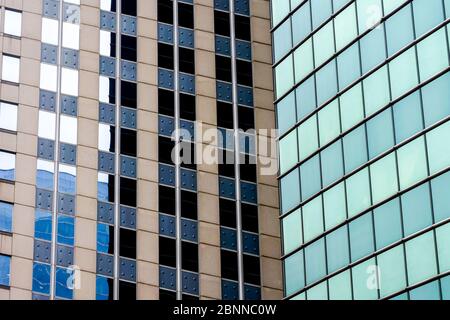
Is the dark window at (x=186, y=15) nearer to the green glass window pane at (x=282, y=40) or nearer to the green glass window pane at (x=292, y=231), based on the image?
the green glass window pane at (x=282, y=40)

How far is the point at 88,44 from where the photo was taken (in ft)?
248

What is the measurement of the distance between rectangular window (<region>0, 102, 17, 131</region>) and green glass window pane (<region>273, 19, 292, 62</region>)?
45.5ft

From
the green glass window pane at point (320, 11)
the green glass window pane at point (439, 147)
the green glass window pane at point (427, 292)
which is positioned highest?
the green glass window pane at point (320, 11)

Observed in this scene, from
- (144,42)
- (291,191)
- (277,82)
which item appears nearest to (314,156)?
(291,191)

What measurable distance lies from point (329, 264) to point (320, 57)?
956cm

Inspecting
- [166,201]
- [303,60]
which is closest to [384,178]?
[303,60]

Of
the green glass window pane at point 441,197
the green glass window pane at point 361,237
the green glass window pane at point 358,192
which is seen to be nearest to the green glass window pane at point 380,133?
the green glass window pane at point 358,192

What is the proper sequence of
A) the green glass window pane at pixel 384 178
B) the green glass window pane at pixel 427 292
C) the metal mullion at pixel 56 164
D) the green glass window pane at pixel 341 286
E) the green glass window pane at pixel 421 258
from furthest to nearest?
the metal mullion at pixel 56 164 < the green glass window pane at pixel 341 286 < the green glass window pane at pixel 384 178 < the green glass window pane at pixel 421 258 < the green glass window pane at pixel 427 292

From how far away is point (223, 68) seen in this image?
3081 inches

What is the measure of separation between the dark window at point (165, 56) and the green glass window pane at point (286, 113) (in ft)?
41.8

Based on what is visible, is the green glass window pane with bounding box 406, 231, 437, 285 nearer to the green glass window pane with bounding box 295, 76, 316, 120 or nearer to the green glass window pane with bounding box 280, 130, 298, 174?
the green glass window pane with bounding box 280, 130, 298, 174

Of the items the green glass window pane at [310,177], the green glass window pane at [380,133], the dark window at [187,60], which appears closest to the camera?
the green glass window pane at [380,133]

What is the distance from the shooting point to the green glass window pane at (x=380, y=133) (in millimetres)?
55844

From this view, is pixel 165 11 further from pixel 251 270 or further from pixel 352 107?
pixel 352 107
